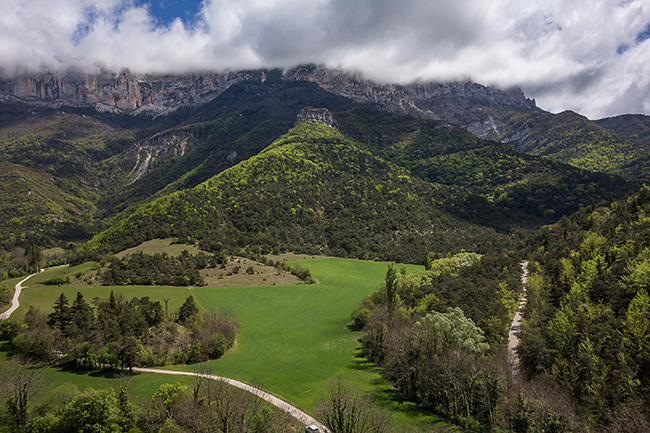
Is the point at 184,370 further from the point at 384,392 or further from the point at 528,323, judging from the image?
the point at 528,323

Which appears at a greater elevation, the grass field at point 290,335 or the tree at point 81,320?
the tree at point 81,320

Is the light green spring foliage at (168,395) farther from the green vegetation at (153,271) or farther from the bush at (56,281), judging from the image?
the bush at (56,281)

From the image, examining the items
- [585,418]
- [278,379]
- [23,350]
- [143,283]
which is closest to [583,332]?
[585,418]

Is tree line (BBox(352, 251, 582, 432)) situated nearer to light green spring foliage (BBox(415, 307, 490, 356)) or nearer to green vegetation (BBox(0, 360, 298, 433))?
light green spring foliage (BBox(415, 307, 490, 356))

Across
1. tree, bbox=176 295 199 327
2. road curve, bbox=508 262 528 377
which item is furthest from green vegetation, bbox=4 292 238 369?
road curve, bbox=508 262 528 377

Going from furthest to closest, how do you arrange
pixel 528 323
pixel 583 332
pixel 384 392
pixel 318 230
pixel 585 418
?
pixel 318 230
pixel 528 323
pixel 384 392
pixel 583 332
pixel 585 418

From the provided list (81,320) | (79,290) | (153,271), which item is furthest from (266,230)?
(81,320)

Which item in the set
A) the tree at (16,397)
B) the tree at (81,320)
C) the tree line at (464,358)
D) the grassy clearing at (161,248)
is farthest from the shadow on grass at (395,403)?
the grassy clearing at (161,248)
